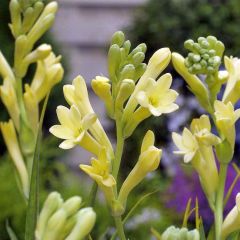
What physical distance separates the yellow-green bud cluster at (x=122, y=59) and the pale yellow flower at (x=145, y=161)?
59 millimetres

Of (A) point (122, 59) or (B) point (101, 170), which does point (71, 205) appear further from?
(A) point (122, 59)

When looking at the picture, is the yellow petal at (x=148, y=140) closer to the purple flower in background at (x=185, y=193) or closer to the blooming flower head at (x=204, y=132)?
the blooming flower head at (x=204, y=132)

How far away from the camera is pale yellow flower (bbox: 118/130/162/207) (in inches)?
30.1

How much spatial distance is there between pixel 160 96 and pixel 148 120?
8.88ft

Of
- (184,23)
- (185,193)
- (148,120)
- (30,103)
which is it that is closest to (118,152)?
(30,103)

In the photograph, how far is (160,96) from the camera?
778mm

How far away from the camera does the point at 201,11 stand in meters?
3.61

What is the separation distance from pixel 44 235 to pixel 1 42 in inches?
108

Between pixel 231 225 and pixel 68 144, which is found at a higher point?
pixel 68 144

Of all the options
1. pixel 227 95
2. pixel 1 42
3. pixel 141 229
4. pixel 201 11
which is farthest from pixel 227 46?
pixel 227 95

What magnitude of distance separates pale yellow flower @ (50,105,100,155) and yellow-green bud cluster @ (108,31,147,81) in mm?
52

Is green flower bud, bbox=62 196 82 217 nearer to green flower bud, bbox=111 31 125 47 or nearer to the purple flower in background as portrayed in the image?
green flower bud, bbox=111 31 125 47

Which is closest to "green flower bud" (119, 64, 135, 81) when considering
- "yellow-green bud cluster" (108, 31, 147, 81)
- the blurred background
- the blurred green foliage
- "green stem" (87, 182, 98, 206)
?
"yellow-green bud cluster" (108, 31, 147, 81)

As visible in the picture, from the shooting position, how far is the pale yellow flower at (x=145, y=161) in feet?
2.51
